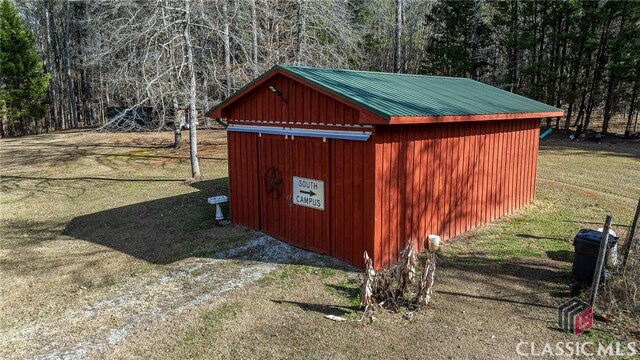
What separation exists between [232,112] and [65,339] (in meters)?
5.15

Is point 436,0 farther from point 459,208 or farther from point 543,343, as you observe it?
point 543,343

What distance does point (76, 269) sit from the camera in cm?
725

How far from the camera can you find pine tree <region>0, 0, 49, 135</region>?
79.7 ft

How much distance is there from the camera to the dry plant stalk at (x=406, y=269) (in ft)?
17.6

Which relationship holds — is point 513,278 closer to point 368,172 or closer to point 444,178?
point 444,178

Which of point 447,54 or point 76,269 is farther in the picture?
point 447,54

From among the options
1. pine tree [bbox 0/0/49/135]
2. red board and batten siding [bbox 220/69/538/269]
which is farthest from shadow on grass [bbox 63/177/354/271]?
pine tree [bbox 0/0/49/135]

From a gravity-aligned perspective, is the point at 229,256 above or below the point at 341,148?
below

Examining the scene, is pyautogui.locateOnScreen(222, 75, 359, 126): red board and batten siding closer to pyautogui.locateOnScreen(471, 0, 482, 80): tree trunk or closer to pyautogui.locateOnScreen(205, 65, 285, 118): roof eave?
pyautogui.locateOnScreen(205, 65, 285, 118): roof eave

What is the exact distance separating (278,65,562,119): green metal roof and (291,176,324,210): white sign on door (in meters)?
1.63

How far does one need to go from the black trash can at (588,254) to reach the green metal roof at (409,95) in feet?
8.66

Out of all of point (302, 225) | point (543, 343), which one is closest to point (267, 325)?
point (302, 225)

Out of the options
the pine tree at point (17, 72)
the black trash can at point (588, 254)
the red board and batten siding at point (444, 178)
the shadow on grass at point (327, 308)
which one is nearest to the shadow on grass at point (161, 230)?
the shadow on grass at point (327, 308)

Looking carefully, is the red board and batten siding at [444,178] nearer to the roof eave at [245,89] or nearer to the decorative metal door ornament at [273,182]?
the decorative metal door ornament at [273,182]
